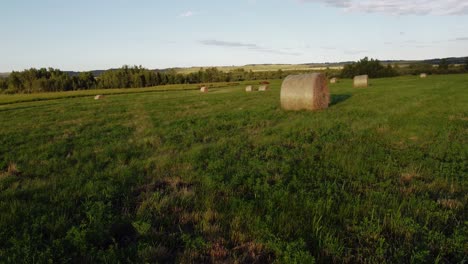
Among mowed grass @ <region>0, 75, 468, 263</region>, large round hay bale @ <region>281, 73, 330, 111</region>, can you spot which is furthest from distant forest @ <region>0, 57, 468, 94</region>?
mowed grass @ <region>0, 75, 468, 263</region>

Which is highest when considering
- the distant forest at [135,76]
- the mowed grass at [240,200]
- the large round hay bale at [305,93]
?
the distant forest at [135,76]

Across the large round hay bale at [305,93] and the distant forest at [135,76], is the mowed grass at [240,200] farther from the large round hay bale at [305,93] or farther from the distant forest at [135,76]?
the distant forest at [135,76]

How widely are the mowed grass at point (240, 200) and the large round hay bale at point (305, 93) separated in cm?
776

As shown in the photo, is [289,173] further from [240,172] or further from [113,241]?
[113,241]

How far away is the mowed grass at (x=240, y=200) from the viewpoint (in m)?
3.70

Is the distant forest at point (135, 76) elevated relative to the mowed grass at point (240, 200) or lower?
elevated

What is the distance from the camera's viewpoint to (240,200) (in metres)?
4.95

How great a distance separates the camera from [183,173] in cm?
673

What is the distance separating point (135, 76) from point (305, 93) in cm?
7984

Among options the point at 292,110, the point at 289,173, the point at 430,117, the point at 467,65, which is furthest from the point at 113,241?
the point at 467,65

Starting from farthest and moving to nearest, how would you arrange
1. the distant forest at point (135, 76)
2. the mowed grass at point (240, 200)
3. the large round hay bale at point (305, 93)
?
the distant forest at point (135, 76)
the large round hay bale at point (305, 93)
the mowed grass at point (240, 200)

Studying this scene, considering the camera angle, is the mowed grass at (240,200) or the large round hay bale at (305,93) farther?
the large round hay bale at (305,93)

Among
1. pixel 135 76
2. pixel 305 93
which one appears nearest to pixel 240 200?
pixel 305 93

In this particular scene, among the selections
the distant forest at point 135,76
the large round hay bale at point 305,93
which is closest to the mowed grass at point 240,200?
the large round hay bale at point 305,93
